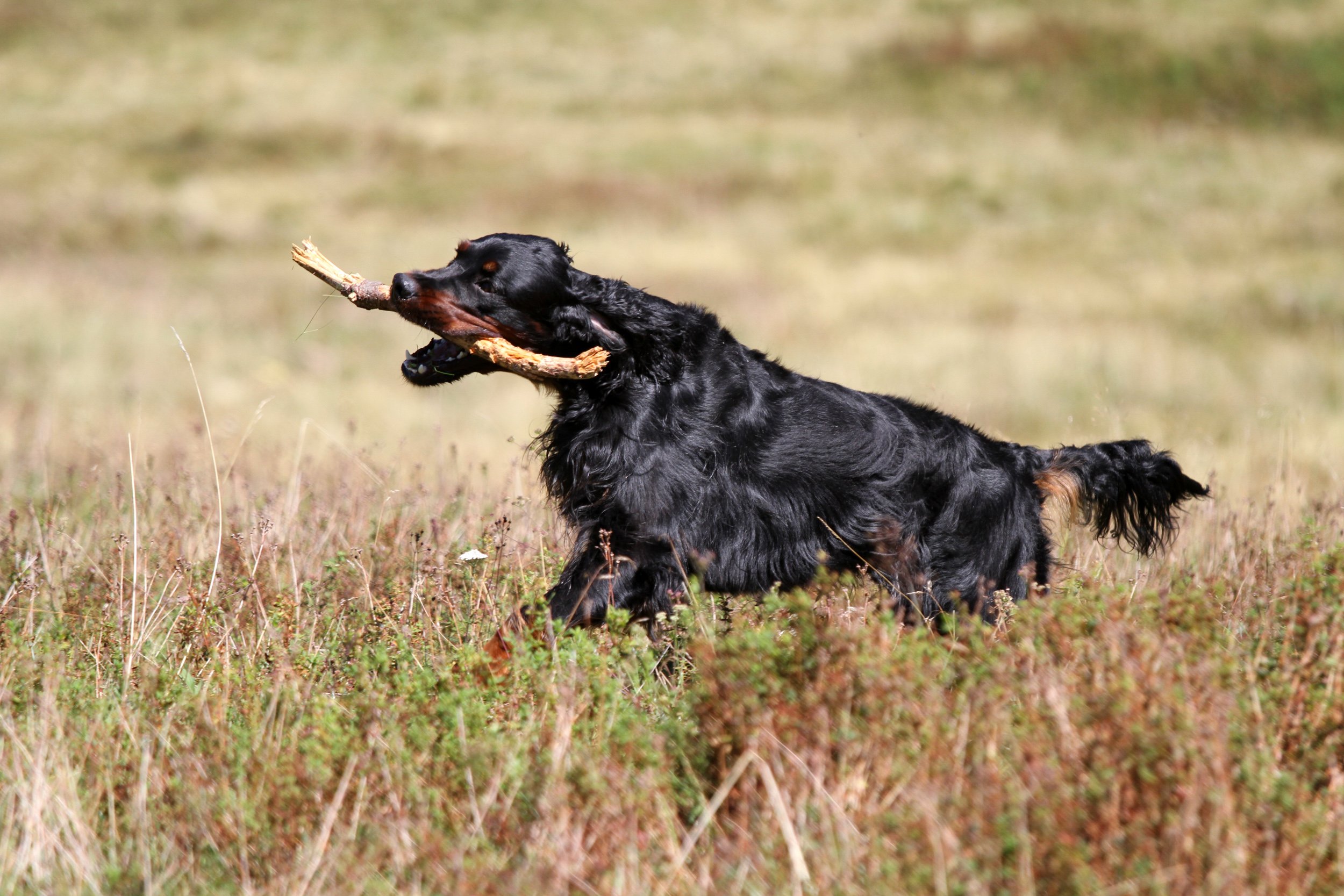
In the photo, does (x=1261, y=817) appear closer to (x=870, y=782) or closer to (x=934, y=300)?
(x=870, y=782)

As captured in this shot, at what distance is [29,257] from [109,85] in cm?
1160

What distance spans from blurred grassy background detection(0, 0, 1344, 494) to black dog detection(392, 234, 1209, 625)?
1439 millimetres

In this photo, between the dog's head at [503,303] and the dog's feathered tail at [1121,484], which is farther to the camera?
the dog's feathered tail at [1121,484]

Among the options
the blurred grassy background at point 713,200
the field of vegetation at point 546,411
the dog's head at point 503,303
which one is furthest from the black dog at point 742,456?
the blurred grassy background at point 713,200

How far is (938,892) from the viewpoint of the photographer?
221cm

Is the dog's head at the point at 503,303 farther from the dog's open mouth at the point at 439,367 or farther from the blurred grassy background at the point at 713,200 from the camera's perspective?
the blurred grassy background at the point at 713,200

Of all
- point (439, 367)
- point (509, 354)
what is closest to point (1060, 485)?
point (509, 354)

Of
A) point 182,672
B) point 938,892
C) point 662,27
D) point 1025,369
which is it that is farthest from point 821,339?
point 662,27

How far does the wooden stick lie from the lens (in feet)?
12.6

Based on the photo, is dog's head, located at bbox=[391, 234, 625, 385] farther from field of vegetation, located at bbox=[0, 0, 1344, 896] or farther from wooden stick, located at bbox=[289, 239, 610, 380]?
field of vegetation, located at bbox=[0, 0, 1344, 896]

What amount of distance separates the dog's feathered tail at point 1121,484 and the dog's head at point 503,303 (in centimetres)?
151

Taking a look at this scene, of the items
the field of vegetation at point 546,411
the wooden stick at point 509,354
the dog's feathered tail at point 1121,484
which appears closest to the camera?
the field of vegetation at point 546,411

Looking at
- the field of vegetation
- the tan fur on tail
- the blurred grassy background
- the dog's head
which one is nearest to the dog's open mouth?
the dog's head

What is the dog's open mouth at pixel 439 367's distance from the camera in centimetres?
408
